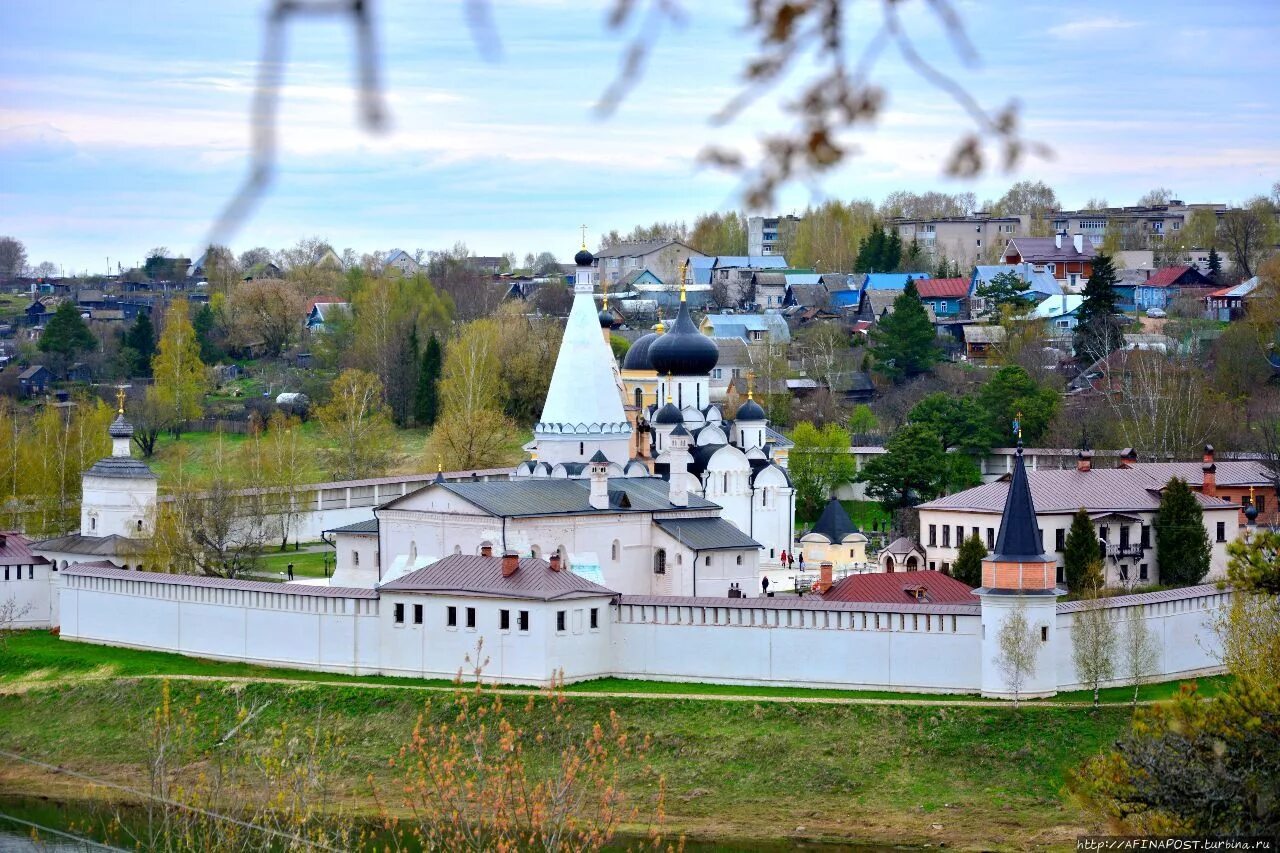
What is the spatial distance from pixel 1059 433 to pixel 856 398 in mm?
8684

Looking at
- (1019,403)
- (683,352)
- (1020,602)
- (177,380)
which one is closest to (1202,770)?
(1020,602)

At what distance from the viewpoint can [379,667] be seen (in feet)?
91.5

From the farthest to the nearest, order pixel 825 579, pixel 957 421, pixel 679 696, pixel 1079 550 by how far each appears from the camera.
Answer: pixel 957 421, pixel 1079 550, pixel 825 579, pixel 679 696

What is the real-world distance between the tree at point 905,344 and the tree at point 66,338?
61.9 feet

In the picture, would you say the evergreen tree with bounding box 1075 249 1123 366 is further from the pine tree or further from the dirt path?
the dirt path

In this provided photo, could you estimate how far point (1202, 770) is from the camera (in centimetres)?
1585

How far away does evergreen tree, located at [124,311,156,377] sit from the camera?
55.1 metres

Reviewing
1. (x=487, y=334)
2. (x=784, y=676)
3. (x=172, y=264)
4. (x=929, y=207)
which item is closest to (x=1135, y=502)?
(x=784, y=676)

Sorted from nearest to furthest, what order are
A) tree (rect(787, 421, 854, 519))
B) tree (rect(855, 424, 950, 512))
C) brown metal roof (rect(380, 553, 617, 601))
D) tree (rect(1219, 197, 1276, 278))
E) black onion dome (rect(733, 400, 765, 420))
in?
brown metal roof (rect(380, 553, 617, 601)) < black onion dome (rect(733, 400, 765, 420)) < tree (rect(855, 424, 950, 512)) < tree (rect(787, 421, 854, 519)) < tree (rect(1219, 197, 1276, 278))

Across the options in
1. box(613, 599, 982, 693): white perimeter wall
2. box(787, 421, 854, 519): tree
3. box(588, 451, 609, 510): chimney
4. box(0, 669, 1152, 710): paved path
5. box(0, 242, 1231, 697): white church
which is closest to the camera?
box(0, 669, 1152, 710): paved path

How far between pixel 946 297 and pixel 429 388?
19161mm

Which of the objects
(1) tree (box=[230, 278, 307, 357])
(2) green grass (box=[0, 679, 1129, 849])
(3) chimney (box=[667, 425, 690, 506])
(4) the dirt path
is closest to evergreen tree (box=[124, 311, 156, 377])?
(1) tree (box=[230, 278, 307, 357])

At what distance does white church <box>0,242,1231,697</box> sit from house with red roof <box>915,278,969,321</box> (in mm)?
27947

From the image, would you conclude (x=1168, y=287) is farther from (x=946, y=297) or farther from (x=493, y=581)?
(x=493, y=581)
